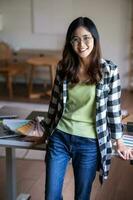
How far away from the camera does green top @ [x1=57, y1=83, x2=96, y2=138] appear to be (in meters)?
1.77

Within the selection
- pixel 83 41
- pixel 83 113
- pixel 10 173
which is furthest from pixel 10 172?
pixel 83 41

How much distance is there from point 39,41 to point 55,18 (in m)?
0.49

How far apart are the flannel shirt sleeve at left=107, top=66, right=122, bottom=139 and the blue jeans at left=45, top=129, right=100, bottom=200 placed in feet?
0.39

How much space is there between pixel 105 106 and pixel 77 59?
258 mm

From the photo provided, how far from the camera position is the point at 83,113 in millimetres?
1782

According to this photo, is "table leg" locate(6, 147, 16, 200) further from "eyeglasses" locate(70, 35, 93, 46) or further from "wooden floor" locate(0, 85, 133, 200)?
"eyeglasses" locate(70, 35, 93, 46)

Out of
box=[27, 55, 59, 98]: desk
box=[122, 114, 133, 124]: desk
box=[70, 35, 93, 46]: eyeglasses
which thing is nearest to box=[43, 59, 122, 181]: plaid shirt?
box=[70, 35, 93, 46]: eyeglasses

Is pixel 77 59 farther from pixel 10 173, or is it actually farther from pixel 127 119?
pixel 10 173

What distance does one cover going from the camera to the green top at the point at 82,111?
1.77m

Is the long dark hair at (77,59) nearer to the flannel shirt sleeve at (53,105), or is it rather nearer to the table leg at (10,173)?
the flannel shirt sleeve at (53,105)

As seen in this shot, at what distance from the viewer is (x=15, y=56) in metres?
6.64

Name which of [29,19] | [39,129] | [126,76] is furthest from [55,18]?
[39,129]

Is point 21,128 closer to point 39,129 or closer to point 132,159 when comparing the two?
point 39,129

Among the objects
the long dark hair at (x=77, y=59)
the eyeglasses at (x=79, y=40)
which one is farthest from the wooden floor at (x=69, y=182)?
the eyeglasses at (x=79, y=40)
